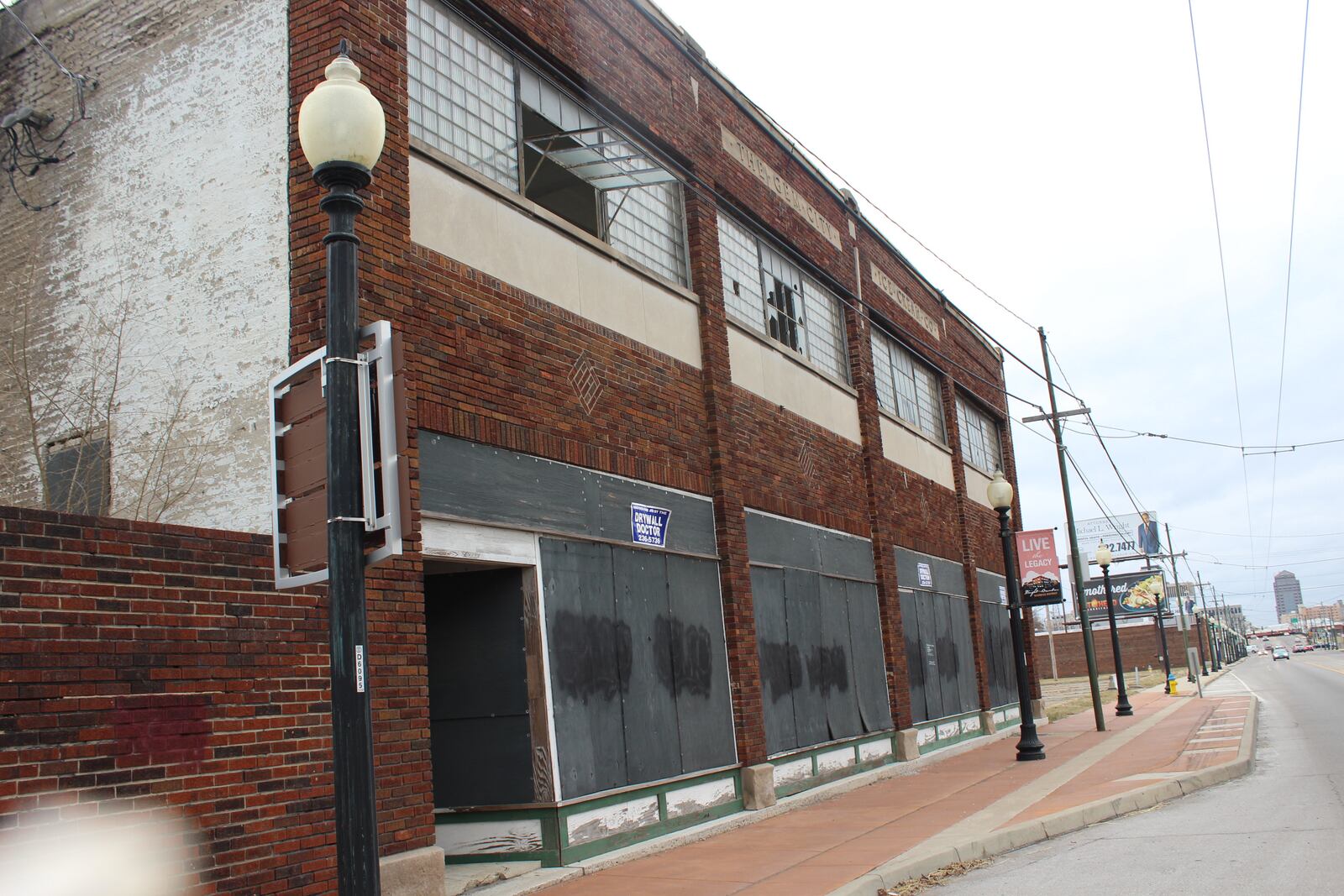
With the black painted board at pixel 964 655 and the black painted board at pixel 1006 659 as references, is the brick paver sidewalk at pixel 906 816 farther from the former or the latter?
the black painted board at pixel 1006 659

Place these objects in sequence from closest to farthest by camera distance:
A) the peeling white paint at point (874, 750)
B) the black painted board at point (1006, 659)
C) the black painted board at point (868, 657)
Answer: the peeling white paint at point (874, 750), the black painted board at point (868, 657), the black painted board at point (1006, 659)

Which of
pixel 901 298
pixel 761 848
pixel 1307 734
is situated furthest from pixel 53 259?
pixel 1307 734

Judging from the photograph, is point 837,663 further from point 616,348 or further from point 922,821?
point 616,348

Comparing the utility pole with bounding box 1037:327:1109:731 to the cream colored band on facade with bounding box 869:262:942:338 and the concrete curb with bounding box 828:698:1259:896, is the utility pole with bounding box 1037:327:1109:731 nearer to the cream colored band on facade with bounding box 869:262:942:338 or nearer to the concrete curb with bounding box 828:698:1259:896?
the cream colored band on facade with bounding box 869:262:942:338

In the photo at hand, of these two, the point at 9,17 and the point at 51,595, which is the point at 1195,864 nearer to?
the point at 51,595

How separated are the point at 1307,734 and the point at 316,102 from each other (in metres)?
21.6

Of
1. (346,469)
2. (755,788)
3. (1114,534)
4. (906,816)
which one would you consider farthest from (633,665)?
(1114,534)

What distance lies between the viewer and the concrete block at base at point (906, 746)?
1798 cm

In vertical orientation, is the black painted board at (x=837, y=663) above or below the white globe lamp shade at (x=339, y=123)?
below

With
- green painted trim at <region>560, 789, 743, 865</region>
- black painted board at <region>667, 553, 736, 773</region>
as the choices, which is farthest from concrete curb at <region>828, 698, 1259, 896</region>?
black painted board at <region>667, 553, 736, 773</region>

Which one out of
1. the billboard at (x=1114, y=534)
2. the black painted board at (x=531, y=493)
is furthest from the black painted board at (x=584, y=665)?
the billboard at (x=1114, y=534)

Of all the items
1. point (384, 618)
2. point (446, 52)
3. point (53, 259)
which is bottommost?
point (384, 618)

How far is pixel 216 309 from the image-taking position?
899 cm

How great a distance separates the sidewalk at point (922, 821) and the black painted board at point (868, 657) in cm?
94
